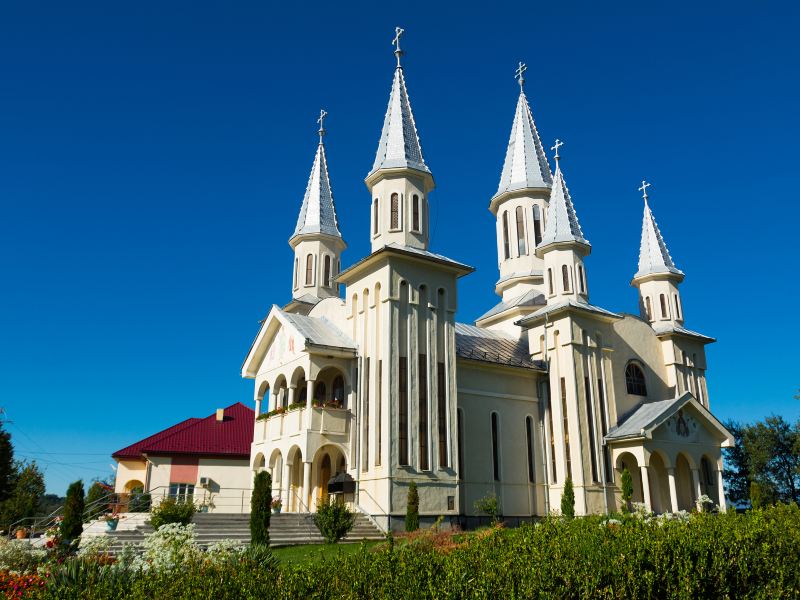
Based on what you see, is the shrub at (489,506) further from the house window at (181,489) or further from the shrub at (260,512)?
the house window at (181,489)

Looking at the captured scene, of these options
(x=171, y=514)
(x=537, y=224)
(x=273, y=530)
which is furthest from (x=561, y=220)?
(x=171, y=514)

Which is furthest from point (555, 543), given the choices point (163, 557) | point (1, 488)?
point (1, 488)

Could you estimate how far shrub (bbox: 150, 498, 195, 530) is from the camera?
20.1m

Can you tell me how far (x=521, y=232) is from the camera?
38281 millimetres

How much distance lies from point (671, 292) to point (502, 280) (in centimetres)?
895

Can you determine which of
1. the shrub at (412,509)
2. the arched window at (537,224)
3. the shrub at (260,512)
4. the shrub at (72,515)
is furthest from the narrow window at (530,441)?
the shrub at (72,515)

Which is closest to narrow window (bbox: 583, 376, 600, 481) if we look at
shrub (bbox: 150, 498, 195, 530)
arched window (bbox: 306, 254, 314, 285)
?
arched window (bbox: 306, 254, 314, 285)

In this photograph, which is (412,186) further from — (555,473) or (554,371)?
(555,473)

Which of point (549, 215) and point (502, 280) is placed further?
point (502, 280)

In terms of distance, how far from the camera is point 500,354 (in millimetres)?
31203

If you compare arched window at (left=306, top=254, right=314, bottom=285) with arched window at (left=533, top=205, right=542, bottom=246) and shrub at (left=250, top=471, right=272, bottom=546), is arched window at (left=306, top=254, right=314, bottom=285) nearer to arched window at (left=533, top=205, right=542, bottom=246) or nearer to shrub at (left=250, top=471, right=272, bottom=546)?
arched window at (left=533, top=205, right=542, bottom=246)

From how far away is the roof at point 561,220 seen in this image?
3269 centimetres

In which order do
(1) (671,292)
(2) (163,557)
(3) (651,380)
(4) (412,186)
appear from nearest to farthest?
1. (2) (163,557)
2. (4) (412,186)
3. (3) (651,380)
4. (1) (671,292)

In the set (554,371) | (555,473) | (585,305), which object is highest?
(585,305)
